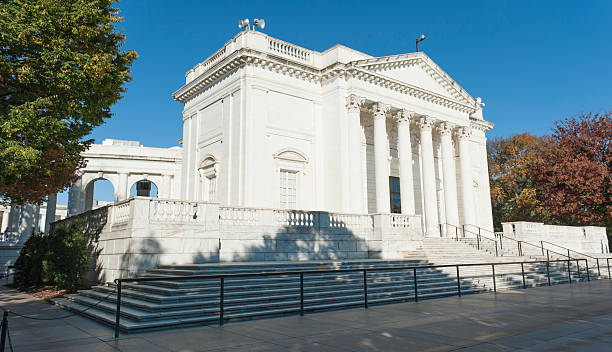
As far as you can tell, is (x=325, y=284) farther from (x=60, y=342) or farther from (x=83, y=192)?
(x=83, y=192)

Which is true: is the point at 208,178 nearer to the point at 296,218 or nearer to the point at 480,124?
the point at 296,218

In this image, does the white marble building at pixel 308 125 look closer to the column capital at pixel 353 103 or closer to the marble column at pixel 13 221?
the column capital at pixel 353 103

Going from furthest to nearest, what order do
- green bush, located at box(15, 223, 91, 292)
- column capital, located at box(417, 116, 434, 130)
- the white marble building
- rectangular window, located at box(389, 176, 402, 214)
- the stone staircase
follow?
rectangular window, located at box(389, 176, 402, 214), column capital, located at box(417, 116, 434, 130), the white marble building, green bush, located at box(15, 223, 91, 292), the stone staircase

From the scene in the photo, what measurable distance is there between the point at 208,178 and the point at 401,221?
1234 cm

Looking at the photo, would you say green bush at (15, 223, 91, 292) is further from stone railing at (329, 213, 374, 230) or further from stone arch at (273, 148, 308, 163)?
stone arch at (273, 148, 308, 163)

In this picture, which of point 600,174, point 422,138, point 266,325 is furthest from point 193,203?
point 600,174

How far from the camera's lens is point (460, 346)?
23.8 ft

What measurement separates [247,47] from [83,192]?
72.2 feet

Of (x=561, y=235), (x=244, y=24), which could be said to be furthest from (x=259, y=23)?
(x=561, y=235)

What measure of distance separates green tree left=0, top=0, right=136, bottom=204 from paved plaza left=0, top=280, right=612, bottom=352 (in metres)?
5.07

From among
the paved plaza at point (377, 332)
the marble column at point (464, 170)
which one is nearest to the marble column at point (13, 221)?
the paved plaza at point (377, 332)

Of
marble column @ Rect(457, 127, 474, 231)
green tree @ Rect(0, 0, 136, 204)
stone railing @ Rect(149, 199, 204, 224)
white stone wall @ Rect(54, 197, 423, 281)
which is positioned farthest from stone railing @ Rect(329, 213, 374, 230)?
marble column @ Rect(457, 127, 474, 231)

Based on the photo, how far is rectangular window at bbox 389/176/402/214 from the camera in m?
31.9

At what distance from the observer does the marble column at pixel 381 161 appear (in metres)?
26.4
